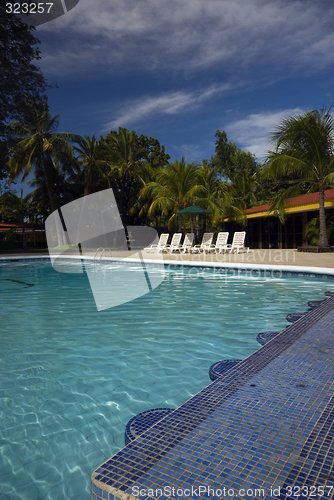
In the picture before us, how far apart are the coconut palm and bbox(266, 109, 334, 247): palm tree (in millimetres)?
13000

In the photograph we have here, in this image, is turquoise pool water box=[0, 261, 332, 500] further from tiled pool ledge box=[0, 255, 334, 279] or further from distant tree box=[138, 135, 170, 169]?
distant tree box=[138, 135, 170, 169]

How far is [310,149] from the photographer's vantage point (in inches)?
533

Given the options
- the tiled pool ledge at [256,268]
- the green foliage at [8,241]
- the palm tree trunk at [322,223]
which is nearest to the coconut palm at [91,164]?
the green foliage at [8,241]

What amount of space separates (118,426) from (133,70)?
3466 cm

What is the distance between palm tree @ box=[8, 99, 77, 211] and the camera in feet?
72.4

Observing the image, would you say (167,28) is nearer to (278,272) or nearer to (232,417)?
(278,272)

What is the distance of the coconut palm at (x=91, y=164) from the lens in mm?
23680

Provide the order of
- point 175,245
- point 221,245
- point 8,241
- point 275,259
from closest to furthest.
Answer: point 275,259
point 221,245
point 175,245
point 8,241

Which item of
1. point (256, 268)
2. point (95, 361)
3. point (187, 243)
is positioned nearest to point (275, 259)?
point (256, 268)

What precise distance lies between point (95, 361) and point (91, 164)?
21492 mm

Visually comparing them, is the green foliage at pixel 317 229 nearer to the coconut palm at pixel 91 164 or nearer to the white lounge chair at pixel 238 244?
the white lounge chair at pixel 238 244

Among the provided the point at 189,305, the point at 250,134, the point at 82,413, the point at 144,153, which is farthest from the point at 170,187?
the point at 250,134

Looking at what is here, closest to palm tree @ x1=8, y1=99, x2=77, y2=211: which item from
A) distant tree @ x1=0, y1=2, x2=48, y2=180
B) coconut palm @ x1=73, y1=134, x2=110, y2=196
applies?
coconut palm @ x1=73, y1=134, x2=110, y2=196

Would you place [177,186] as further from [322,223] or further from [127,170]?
[322,223]
